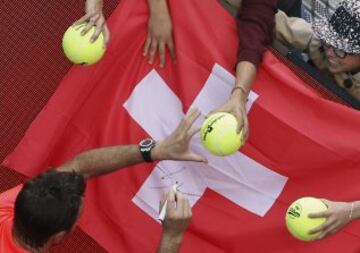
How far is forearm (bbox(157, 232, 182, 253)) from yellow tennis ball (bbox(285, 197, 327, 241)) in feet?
0.90

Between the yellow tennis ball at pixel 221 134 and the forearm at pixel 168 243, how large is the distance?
0.23 metres

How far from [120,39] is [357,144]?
0.72 meters

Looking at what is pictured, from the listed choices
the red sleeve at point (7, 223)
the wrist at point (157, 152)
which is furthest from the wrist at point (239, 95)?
the red sleeve at point (7, 223)

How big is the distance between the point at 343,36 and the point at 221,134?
0.47 metres

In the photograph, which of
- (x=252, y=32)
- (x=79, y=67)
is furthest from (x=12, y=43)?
(x=252, y=32)

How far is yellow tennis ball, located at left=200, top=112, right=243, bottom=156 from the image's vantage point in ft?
5.38

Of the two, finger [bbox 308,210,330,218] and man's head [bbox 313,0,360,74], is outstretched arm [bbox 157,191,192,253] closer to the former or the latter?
finger [bbox 308,210,330,218]

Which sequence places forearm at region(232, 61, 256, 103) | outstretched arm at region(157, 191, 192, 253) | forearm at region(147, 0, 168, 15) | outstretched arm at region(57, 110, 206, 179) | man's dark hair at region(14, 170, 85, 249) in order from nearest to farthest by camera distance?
man's dark hair at region(14, 170, 85, 249) → outstretched arm at region(157, 191, 192, 253) → outstretched arm at region(57, 110, 206, 179) → forearm at region(232, 61, 256, 103) → forearm at region(147, 0, 168, 15)

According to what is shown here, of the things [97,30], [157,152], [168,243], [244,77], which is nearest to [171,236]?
[168,243]

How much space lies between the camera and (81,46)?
175 centimetres

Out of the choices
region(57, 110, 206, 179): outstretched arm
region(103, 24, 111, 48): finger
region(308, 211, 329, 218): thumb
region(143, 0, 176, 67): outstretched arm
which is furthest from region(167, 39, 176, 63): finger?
region(308, 211, 329, 218): thumb

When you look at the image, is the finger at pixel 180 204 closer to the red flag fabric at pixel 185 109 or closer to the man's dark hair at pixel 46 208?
the man's dark hair at pixel 46 208

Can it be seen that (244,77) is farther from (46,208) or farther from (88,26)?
(46,208)

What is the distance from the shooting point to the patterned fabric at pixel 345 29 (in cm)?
183
